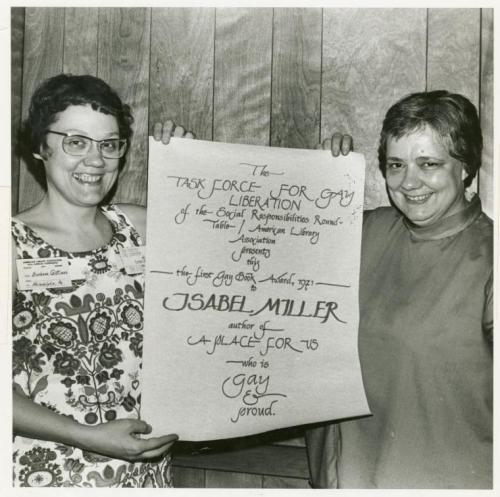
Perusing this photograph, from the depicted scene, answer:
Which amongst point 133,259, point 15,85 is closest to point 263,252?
point 133,259

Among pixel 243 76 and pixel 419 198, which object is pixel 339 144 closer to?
pixel 419 198

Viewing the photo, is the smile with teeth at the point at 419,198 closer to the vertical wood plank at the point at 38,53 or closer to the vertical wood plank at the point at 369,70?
the vertical wood plank at the point at 369,70

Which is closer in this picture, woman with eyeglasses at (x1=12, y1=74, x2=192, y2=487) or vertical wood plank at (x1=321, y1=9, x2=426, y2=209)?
woman with eyeglasses at (x1=12, y1=74, x2=192, y2=487)

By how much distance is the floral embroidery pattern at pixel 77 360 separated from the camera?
1219mm

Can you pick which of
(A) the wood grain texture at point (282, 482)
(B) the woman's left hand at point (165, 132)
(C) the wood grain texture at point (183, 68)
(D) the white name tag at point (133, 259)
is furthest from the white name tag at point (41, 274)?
(A) the wood grain texture at point (282, 482)

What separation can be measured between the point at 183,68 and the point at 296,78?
0.92 feet

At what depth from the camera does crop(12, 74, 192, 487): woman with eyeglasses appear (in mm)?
1216

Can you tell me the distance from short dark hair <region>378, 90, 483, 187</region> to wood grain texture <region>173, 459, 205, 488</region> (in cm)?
91

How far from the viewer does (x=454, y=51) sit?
1404 millimetres

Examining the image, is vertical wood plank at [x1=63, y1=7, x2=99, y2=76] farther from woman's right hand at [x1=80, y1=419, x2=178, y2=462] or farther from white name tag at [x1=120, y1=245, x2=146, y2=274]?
woman's right hand at [x1=80, y1=419, x2=178, y2=462]

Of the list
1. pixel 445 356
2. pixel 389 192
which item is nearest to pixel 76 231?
pixel 389 192

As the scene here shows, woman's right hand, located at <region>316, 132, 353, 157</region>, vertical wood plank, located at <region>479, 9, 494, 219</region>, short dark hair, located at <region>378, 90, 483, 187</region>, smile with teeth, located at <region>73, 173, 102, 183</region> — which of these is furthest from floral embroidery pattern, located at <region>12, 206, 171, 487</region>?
vertical wood plank, located at <region>479, 9, 494, 219</region>

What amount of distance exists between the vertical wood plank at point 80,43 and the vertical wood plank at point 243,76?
12.0 inches

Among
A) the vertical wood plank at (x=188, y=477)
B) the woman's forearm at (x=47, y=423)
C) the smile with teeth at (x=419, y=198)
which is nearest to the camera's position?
the woman's forearm at (x=47, y=423)
